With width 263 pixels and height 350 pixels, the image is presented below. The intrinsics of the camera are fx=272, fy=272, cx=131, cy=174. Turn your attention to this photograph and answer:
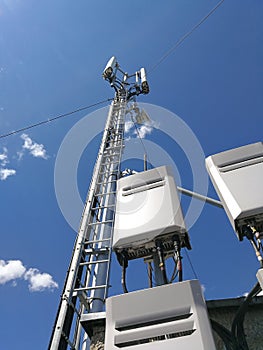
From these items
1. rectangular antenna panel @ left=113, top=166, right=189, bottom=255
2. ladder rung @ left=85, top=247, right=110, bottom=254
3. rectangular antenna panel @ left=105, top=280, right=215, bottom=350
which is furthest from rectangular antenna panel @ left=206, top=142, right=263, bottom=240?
ladder rung @ left=85, top=247, right=110, bottom=254

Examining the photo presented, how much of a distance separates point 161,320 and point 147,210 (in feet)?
1.98

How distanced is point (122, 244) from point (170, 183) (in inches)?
19.8

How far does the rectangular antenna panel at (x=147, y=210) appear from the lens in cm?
135

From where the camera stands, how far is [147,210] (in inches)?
58.7

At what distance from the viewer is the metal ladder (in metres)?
1.58

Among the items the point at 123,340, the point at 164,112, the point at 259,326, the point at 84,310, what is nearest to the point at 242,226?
the point at 259,326

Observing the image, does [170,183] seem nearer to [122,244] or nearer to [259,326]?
[122,244]

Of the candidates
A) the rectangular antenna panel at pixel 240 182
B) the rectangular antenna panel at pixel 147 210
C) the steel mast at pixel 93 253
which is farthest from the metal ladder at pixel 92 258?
the rectangular antenna panel at pixel 240 182

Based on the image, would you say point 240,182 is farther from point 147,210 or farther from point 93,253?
point 93,253

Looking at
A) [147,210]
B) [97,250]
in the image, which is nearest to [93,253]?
[97,250]

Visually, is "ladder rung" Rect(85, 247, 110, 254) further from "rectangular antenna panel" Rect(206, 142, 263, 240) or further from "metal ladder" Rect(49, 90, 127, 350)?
"rectangular antenna panel" Rect(206, 142, 263, 240)

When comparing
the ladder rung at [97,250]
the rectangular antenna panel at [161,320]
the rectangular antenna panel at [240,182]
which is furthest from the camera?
the ladder rung at [97,250]

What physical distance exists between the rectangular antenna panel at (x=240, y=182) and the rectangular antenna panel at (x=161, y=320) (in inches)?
16.8

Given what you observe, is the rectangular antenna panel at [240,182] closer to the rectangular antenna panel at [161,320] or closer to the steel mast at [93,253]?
the rectangular antenna panel at [161,320]
